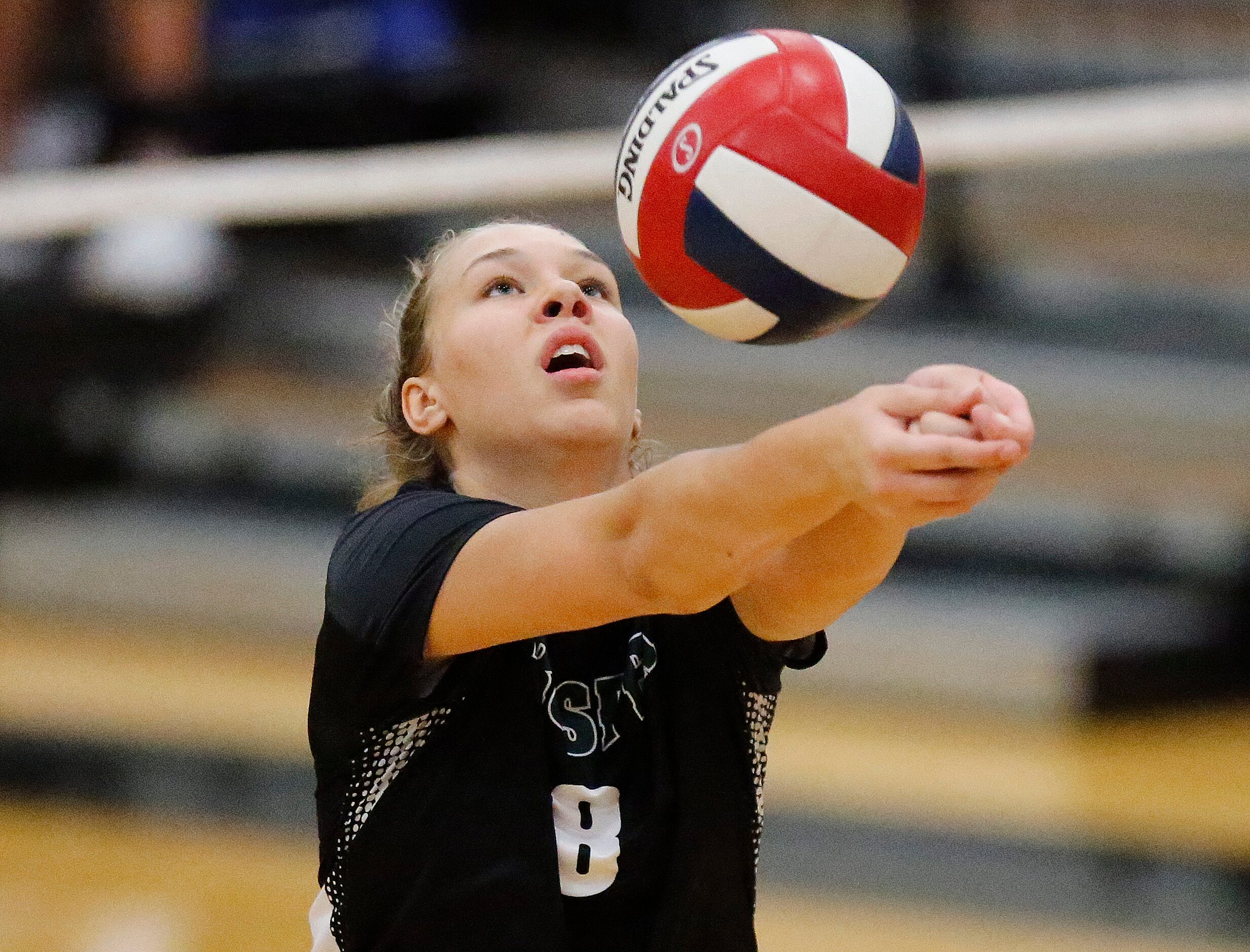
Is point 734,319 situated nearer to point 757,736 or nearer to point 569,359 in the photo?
point 569,359

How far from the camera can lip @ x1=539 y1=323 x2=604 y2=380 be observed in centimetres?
213

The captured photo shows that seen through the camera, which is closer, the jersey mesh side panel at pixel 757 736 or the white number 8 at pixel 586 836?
the white number 8 at pixel 586 836

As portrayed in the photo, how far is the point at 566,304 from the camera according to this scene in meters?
2.19

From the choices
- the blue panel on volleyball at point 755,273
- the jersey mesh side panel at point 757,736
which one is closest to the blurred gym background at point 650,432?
the jersey mesh side panel at point 757,736

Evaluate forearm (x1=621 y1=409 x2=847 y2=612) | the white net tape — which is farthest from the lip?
the white net tape

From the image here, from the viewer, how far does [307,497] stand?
642cm

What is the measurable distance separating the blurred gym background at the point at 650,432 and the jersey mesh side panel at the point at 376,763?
5.94ft

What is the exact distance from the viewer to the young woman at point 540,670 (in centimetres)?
193

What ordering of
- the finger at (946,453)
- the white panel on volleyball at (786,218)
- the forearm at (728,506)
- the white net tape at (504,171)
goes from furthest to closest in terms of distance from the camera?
the white net tape at (504,171) → the white panel on volleyball at (786,218) → the forearm at (728,506) → the finger at (946,453)

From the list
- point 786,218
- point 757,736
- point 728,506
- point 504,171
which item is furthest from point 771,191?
point 504,171

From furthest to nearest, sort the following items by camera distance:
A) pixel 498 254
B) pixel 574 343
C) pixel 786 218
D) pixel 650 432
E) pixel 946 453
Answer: pixel 650 432
pixel 498 254
pixel 574 343
pixel 786 218
pixel 946 453

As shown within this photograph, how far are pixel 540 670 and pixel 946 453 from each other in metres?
0.82

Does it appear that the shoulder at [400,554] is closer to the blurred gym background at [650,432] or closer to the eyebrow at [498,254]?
the eyebrow at [498,254]

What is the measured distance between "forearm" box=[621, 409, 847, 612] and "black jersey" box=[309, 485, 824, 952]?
326 mm
